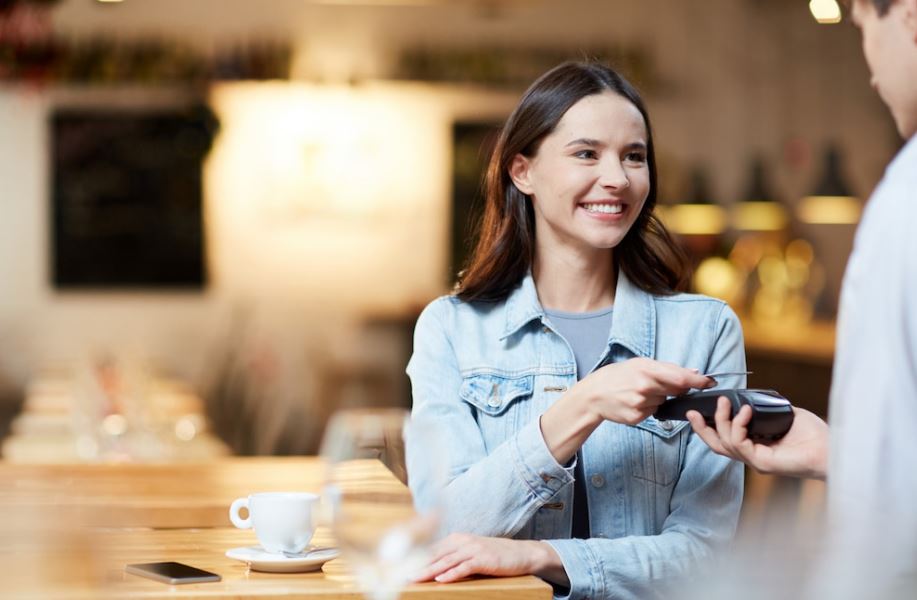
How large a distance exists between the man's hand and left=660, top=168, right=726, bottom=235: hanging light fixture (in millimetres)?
6409

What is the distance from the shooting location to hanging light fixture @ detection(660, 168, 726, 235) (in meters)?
8.03

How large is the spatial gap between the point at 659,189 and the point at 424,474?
1.21 meters

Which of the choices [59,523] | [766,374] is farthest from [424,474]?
[766,374]

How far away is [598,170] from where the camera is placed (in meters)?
2.04

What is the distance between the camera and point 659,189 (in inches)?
88.2

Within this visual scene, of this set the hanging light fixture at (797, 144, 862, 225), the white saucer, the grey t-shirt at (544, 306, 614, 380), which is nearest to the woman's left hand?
the white saucer

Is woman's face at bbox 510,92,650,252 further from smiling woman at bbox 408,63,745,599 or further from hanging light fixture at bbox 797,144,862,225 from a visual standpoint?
hanging light fixture at bbox 797,144,862,225

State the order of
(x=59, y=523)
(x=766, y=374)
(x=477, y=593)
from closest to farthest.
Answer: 1. (x=59, y=523)
2. (x=477, y=593)
3. (x=766, y=374)

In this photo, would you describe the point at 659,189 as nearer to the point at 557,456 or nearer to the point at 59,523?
the point at 557,456

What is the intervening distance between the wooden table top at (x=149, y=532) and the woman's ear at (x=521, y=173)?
617 mm

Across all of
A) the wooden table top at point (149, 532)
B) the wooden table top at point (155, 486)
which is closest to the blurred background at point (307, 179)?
the wooden table top at point (155, 486)

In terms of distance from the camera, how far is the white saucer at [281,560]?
1.67 metres

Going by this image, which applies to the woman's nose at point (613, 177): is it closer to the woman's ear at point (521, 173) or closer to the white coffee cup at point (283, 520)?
the woman's ear at point (521, 173)

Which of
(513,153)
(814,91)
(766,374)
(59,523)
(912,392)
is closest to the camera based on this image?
(59,523)
